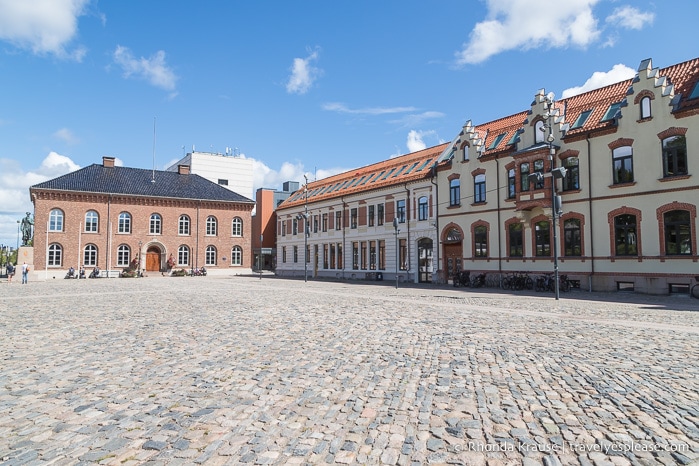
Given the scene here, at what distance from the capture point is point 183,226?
5447 cm

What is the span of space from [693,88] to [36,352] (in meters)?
28.8

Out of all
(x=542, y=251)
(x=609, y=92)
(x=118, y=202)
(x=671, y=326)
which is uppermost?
(x=609, y=92)

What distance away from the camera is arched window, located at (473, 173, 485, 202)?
102 feet

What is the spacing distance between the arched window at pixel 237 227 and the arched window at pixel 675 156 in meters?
47.5

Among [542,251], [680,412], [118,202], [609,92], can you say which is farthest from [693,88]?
[118,202]

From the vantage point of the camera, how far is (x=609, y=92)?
87.4 feet

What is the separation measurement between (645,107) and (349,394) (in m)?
25.0

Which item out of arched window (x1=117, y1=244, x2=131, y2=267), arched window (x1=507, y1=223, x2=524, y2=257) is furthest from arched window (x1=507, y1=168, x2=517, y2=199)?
arched window (x1=117, y1=244, x2=131, y2=267)

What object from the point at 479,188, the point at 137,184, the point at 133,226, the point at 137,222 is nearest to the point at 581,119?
the point at 479,188

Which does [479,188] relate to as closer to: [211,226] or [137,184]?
[211,226]

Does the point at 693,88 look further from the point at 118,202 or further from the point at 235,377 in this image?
the point at 118,202

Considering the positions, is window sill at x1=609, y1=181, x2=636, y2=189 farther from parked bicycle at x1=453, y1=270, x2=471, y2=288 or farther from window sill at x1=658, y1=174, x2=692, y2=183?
parked bicycle at x1=453, y1=270, x2=471, y2=288

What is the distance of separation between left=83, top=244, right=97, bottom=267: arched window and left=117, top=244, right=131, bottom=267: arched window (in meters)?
2.41

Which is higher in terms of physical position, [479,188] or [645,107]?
[645,107]
